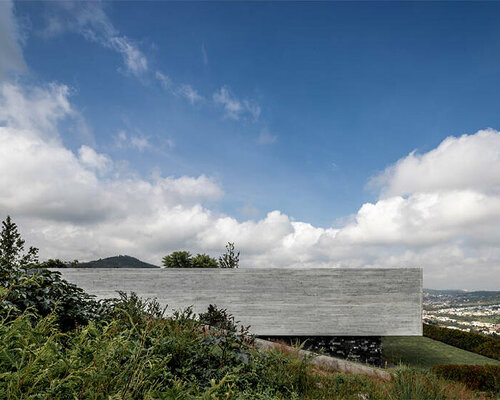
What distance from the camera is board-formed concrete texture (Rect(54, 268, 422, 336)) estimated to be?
39.9 feet

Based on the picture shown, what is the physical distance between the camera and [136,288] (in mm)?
12359

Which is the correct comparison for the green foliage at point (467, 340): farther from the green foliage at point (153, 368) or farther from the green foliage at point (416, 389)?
the green foliage at point (416, 389)

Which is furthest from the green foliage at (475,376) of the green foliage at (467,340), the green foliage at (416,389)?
the green foliage at (467,340)

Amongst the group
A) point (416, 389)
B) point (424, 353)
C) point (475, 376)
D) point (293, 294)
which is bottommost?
point (424, 353)

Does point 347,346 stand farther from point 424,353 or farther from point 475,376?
point 475,376

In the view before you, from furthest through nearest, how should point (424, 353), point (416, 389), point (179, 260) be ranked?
point (179, 260) → point (424, 353) → point (416, 389)

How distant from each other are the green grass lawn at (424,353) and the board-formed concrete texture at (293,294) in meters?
1.20

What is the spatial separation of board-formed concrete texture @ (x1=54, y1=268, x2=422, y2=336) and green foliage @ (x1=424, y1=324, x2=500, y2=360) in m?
4.11

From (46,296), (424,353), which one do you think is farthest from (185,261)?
(46,296)

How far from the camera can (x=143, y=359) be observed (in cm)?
290

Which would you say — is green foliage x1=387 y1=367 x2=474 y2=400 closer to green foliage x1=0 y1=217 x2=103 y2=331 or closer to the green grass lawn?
green foliage x1=0 y1=217 x2=103 y2=331

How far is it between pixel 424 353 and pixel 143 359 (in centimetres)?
1414

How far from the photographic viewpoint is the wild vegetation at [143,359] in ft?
6.21

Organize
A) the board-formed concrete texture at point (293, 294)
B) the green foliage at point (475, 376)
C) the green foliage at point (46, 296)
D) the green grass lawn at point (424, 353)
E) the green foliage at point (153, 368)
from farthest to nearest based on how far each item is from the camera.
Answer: the green grass lawn at point (424, 353) < the board-formed concrete texture at point (293, 294) < the green foliage at point (475, 376) < the green foliage at point (46, 296) < the green foliage at point (153, 368)
